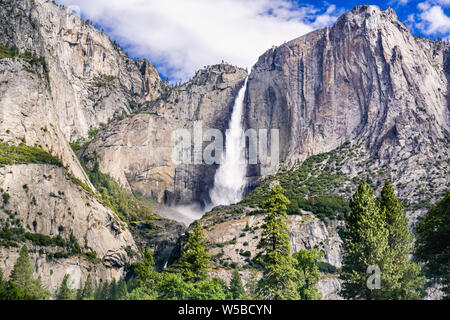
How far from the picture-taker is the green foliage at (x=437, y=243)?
159 ft

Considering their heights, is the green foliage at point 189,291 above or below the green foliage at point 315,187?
below

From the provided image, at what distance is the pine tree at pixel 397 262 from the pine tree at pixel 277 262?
9452 mm

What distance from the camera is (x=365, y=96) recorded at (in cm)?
14700

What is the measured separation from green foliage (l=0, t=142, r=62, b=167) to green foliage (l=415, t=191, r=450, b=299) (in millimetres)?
80461

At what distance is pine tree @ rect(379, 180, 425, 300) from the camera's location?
45125 mm

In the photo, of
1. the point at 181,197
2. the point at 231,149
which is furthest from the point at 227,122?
the point at 181,197

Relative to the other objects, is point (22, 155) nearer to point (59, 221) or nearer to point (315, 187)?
point (59, 221)

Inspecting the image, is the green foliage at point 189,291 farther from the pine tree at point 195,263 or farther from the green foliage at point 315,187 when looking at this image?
the green foliage at point 315,187

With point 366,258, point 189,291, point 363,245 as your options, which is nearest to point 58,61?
point 189,291

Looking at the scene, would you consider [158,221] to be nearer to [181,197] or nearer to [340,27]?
[181,197]

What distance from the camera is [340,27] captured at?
16100cm

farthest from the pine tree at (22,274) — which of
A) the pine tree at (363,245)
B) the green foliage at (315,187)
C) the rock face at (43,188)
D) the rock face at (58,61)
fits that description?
the rock face at (58,61)

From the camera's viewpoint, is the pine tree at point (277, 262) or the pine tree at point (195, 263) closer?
the pine tree at point (277, 262)

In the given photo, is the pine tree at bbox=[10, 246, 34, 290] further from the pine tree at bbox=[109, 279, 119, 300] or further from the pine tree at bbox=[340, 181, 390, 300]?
the pine tree at bbox=[340, 181, 390, 300]
